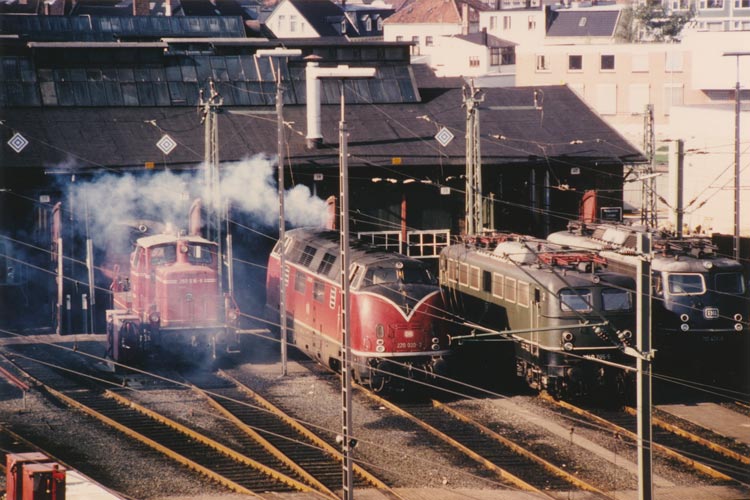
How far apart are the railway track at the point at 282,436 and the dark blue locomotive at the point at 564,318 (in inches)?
204

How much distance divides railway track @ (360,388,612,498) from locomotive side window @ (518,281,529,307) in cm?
348

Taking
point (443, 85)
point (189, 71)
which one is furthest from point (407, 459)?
point (443, 85)

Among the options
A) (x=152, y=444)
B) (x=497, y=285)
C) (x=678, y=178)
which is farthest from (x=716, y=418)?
(x=152, y=444)

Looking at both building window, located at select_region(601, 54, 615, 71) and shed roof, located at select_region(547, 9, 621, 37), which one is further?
shed roof, located at select_region(547, 9, 621, 37)

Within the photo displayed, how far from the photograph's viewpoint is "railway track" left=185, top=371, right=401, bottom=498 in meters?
26.8

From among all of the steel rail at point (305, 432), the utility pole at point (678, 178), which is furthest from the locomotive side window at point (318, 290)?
the utility pole at point (678, 178)

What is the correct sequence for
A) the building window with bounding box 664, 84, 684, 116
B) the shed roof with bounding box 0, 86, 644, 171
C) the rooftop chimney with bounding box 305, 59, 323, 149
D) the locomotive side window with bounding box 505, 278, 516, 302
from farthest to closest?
the building window with bounding box 664, 84, 684, 116 < the rooftop chimney with bounding box 305, 59, 323, 149 < the shed roof with bounding box 0, 86, 644, 171 < the locomotive side window with bounding box 505, 278, 516, 302

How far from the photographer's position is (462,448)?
95.0 feet

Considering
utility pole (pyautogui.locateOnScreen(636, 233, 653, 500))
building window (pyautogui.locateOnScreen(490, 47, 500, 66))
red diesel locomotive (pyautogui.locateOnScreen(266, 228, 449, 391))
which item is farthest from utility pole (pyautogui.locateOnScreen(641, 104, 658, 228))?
building window (pyautogui.locateOnScreen(490, 47, 500, 66))

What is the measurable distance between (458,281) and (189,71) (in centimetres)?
1753

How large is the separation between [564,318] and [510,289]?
2.48 m

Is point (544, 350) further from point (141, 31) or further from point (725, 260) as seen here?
point (141, 31)

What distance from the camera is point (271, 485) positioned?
86.5 ft

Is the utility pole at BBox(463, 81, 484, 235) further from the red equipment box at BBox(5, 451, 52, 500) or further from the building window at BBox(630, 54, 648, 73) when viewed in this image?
the building window at BBox(630, 54, 648, 73)
